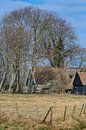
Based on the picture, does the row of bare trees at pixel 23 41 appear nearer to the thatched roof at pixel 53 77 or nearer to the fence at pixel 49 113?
the thatched roof at pixel 53 77

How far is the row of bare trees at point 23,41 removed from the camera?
79812 mm

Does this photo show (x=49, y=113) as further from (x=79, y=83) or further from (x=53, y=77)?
(x=79, y=83)

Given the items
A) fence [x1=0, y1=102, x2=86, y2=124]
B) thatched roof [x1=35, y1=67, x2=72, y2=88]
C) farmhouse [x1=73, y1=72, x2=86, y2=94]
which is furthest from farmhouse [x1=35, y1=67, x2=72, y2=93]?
fence [x1=0, y1=102, x2=86, y2=124]

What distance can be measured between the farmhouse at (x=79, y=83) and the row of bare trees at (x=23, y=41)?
16.1m

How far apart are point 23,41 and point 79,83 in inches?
1194

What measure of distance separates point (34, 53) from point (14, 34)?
5465mm

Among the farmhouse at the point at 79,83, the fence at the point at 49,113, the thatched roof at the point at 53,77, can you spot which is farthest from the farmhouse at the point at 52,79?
the fence at the point at 49,113

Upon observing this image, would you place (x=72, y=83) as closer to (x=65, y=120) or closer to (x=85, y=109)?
(x=85, y=109)

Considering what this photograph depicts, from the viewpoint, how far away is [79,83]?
106m

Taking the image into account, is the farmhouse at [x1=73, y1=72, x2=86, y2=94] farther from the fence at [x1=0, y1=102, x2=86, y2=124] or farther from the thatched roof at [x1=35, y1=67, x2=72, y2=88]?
the fence at [x1=0, y1=102, x2=86, y2=124]

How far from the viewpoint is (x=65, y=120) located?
24.6 metres

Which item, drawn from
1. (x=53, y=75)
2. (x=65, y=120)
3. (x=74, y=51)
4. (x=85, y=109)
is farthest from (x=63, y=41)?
(x=65, y=120)

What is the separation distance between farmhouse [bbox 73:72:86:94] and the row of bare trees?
1605 cm

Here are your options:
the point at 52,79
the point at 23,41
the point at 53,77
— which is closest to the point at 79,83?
the point at 53,77
